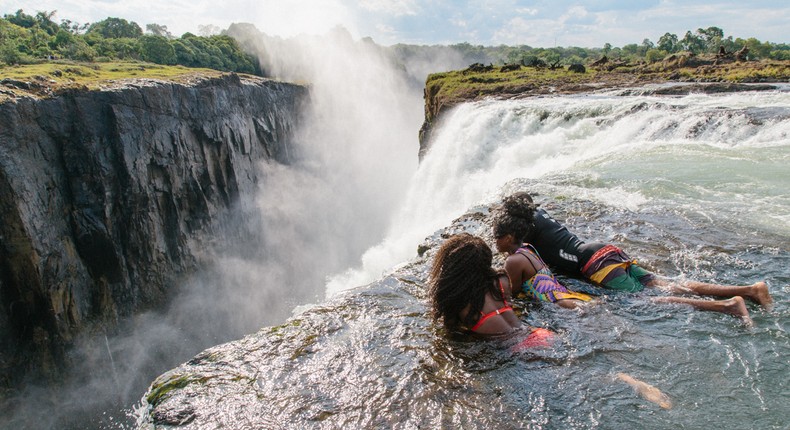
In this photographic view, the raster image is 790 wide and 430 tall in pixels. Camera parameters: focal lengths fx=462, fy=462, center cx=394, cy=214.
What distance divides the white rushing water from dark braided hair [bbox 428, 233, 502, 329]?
17.1ft

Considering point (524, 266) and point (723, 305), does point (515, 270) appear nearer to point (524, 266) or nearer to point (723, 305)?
point (524, 266)

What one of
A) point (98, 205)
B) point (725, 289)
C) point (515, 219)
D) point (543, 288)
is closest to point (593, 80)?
point (725, 289)

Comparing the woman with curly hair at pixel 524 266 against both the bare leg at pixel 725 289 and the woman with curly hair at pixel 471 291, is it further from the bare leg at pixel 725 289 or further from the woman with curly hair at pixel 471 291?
the bare leg at pixel 725 289

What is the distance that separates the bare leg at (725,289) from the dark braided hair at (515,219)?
1.67 meters

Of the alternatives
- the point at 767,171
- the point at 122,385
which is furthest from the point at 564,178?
the point at 122,385

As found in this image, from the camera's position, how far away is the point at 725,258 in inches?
240

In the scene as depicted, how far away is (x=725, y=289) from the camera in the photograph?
16.3ft

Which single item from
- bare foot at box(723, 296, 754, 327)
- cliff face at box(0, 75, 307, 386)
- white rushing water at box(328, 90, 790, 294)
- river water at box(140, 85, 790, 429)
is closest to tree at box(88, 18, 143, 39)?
cliff face at box(0, 75, 307, 386)

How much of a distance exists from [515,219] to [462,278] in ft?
4.10

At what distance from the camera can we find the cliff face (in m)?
16.1

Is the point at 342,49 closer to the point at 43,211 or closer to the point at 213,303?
the point at 213,303

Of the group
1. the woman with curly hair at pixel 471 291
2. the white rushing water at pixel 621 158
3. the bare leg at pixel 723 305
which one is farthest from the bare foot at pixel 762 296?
the white rushing water at pixel 621 158

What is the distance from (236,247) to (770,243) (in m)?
29.4

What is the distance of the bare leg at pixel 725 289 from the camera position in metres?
4.77
